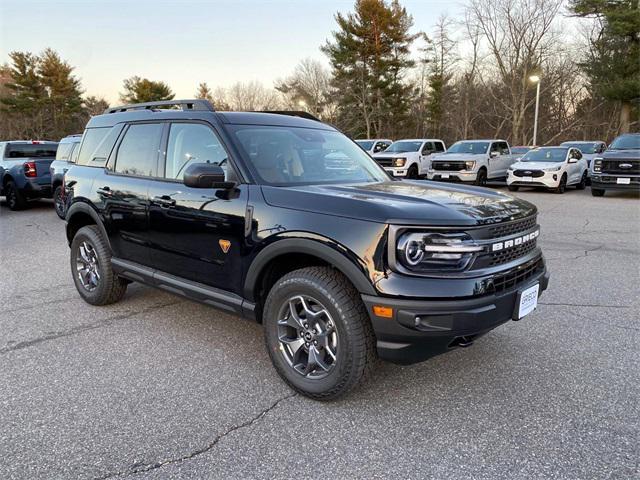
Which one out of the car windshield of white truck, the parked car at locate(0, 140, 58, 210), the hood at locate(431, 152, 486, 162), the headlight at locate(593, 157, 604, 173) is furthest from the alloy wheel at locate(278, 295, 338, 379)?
Result: the hood at locate(431, 152, 486, 162)

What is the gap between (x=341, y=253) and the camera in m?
2.66

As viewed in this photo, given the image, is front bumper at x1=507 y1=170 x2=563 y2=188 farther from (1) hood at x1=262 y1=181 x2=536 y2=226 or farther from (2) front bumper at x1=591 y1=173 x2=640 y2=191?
(1) hood at x1=262 y1=181 x2=536 y2=226

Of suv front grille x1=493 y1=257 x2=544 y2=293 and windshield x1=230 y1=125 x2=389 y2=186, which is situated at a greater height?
windshield x1=230 y1=125 x2=389 y2=186

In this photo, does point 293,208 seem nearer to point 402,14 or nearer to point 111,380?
point 111,380

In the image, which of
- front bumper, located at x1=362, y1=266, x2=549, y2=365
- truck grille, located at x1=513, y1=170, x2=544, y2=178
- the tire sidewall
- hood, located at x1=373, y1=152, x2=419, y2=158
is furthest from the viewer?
hood, located at x1=373, y1=152, x2=419, y2=158

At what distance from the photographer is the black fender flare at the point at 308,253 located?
102 inches

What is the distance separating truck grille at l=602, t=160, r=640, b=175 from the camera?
13484 millimetres

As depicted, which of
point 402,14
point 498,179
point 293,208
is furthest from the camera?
point 402,14

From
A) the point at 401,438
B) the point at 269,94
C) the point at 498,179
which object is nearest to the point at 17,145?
the point at 401,438

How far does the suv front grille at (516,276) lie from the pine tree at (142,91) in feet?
175

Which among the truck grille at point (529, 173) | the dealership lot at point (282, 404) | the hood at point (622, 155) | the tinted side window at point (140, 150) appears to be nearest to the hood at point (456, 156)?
the truck grille at point (529, 173)

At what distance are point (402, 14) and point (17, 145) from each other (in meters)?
34.8

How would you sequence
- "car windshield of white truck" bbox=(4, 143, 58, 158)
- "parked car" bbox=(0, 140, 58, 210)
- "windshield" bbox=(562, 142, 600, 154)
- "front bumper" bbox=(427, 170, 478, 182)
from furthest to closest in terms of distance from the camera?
1. "windshield" bbox=(562, 142, 600, 154)
2. "front bumper" bbox=(427, 170, 478, 182)
3. "car windshield of white truck" bbox=(4, 143, 58, 158)
4. "parked car" bbox=(0, 140, 58, 210)

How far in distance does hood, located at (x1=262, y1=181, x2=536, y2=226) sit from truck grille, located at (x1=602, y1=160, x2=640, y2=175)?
1275 cm
